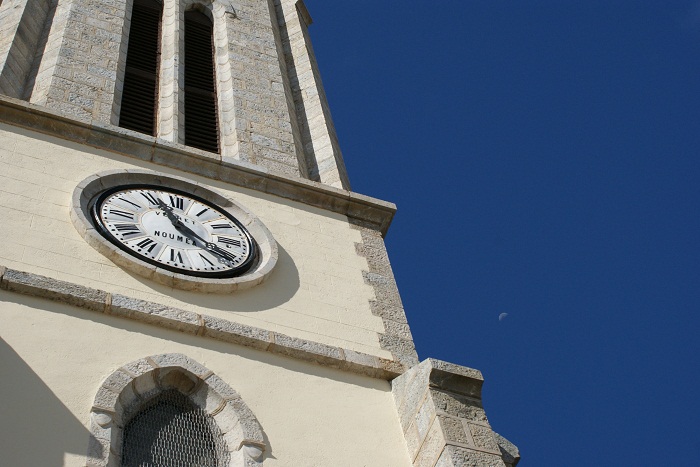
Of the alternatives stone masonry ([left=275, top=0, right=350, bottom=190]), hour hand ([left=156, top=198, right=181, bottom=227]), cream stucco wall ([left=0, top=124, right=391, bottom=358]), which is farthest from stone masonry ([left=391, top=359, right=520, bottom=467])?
stone masonry ([left=275, top=0, right=350, bottom=190])

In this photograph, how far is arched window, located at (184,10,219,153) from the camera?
12234 mm

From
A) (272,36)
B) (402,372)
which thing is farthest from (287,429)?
(272,36)

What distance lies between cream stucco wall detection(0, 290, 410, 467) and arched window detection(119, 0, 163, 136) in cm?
424

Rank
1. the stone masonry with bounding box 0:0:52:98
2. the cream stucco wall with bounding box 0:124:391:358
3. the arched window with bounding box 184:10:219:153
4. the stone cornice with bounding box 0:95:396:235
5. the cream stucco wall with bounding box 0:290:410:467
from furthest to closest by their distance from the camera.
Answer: the arched window with bounding box 184:10:219:153 < the stone masonry with bounding box 0:0:52:98 < the stone cornice with bounding box 0:95:396:235 < the cream stucco wall with bounding box 0:124:391:358 < the cream stucco wall with bounding box 0:290:410:467

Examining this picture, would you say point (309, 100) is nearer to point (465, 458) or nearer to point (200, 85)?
point (200, 85)

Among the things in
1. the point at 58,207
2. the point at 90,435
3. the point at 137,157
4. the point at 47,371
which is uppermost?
the point at 137,157

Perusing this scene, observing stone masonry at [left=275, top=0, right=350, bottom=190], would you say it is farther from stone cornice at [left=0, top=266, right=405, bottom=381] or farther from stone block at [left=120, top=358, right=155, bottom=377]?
stone block at [left=120, top=358, right=155, bottom=377]

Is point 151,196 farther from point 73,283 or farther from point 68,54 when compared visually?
point 68,54

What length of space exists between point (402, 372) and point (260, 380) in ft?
3.99

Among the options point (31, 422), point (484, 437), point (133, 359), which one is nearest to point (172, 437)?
point (133, 359)

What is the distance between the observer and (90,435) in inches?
278

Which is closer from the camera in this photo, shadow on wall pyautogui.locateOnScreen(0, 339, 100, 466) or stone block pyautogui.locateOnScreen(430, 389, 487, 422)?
shadow on wall pyautogui.locateOnScreen(0, 339, 100, 466)

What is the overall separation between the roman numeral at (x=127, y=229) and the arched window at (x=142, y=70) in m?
2.80

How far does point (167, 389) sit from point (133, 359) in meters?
0.30
